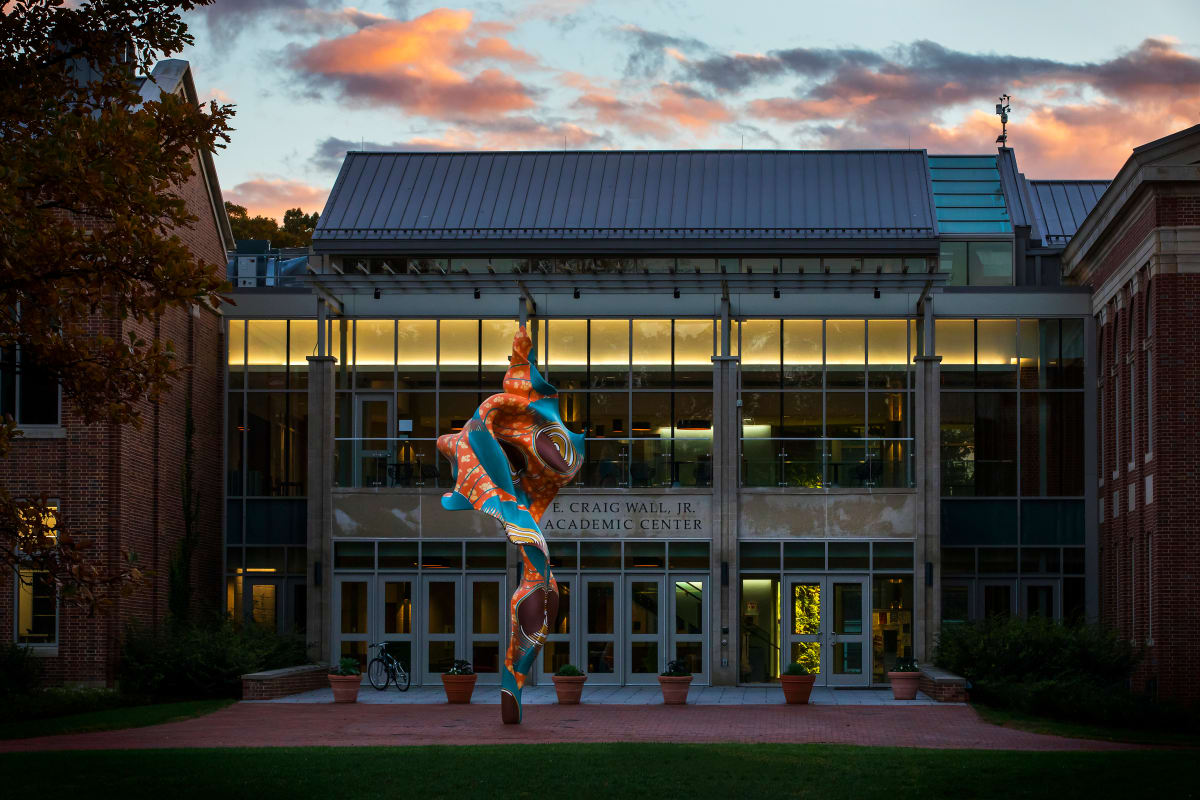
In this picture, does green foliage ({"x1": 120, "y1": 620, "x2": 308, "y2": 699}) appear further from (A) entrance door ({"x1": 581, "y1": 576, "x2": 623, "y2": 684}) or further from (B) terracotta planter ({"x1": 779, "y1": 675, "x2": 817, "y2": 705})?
(B) terracotta planter ({"x1": 779, "y1": 675, "x2": 817, "y2": 705})

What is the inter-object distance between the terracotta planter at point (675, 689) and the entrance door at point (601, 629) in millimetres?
5074

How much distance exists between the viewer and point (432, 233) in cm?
3788

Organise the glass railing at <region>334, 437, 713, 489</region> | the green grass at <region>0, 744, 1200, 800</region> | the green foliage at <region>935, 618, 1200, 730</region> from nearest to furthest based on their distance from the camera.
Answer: the green grass at <region>0, 744, 1200, 800</region> → the green foliage at <region>935, 618, 1200, 730</region> → the glass railing at <region>334, 437, 713, 489</region>

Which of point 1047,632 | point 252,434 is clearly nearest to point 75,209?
point 1047,632

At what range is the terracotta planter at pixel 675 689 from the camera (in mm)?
28625

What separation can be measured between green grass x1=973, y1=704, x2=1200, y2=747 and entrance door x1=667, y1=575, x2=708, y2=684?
339 inches

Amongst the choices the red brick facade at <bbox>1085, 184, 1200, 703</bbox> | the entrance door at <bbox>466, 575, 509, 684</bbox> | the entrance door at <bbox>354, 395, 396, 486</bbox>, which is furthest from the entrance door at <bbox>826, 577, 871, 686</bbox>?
the entrance door at <bbox>354, 395, 396, 486</bbox>

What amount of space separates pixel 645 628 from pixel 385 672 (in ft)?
18.3

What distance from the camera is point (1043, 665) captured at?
28484mm

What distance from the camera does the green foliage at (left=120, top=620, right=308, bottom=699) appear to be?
2980cm

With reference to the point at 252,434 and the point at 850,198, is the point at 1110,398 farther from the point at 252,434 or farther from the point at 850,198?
the point at 252,434

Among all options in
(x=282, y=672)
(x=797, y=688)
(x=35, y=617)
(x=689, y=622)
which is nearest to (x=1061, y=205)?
(x=689, y=622)

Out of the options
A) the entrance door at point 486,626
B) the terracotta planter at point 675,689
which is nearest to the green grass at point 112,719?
the entrance door at point 486,626

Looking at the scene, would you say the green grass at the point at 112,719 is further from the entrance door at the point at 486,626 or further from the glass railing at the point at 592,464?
the glass railing at the point at 592,464
